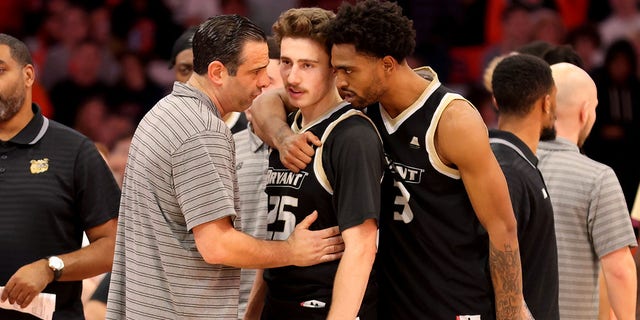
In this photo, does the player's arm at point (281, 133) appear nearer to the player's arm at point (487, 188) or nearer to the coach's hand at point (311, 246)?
the coach's hand at point (311, 246)

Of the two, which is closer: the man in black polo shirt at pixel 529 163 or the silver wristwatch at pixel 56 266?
the silver wristwatch at pixel 56 266

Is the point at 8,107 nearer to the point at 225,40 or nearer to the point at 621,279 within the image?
the point at 225,40

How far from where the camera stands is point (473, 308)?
3.61 m

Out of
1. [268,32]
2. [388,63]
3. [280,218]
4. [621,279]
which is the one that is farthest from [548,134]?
[268,32]

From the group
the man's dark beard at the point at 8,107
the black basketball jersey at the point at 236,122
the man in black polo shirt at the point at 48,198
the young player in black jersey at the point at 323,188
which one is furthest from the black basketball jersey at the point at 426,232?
the man's dark beard at the point at 8,107

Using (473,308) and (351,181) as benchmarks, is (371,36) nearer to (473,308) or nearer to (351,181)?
(351,181)

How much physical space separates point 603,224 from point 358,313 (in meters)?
1.52

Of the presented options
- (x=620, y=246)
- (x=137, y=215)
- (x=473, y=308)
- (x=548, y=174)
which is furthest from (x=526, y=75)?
(x=137, y=215)

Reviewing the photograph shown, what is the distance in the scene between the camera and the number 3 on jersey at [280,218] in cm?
356

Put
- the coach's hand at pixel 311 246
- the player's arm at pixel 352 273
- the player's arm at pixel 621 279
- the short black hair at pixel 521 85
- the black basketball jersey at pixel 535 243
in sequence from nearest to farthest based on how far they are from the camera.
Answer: the player's arm at pixel 352 273 → the coach's hand at pixel 311 246 → the black basketball jersey at pixel 535 243 → the short black hair at pixel 521 85 → the player's arm at pixel 621 279

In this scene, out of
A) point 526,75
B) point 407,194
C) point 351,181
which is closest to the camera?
point 351,181

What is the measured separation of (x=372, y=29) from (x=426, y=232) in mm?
752

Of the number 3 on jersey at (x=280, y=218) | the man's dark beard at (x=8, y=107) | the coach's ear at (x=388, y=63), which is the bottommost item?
the number 3 on jersey at (x=280, y=218)

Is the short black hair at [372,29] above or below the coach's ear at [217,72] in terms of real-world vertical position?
above
